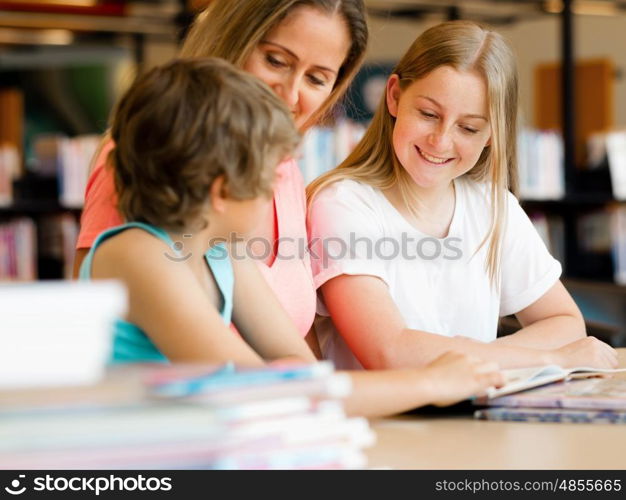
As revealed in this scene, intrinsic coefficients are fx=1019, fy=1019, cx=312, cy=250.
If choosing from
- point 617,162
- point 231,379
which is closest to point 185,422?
point 231,379

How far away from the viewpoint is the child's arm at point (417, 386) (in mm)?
1063

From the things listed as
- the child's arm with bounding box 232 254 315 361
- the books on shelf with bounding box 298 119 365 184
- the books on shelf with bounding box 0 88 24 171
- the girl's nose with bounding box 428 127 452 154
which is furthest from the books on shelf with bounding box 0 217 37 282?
the child's arm with bounding box 232 254 315 361

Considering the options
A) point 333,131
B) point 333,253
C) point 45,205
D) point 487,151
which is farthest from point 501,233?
point 45,205

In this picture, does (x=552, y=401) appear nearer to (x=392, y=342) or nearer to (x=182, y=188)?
(x=392, y=342)

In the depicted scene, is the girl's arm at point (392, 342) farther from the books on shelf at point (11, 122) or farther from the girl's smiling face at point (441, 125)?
the books on shelf at point (11, 122)

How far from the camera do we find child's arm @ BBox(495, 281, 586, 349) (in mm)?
1601

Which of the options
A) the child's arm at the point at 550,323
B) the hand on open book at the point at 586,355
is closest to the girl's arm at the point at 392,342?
the hand on open book at the point at 586,355

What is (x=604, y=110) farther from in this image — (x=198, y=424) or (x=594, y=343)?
(x=198, y=424)

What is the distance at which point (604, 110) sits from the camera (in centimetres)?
689

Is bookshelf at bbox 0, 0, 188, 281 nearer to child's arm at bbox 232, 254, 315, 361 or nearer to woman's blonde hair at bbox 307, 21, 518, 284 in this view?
woman's blonde hair at bbox 307, 21, 518, 284

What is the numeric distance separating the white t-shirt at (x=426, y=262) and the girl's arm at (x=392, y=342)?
35 mm

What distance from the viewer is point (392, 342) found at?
1.45 meters

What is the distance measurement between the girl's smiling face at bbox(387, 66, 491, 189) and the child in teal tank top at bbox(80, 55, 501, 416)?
1.84ft

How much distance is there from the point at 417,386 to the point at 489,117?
683 millimetres
